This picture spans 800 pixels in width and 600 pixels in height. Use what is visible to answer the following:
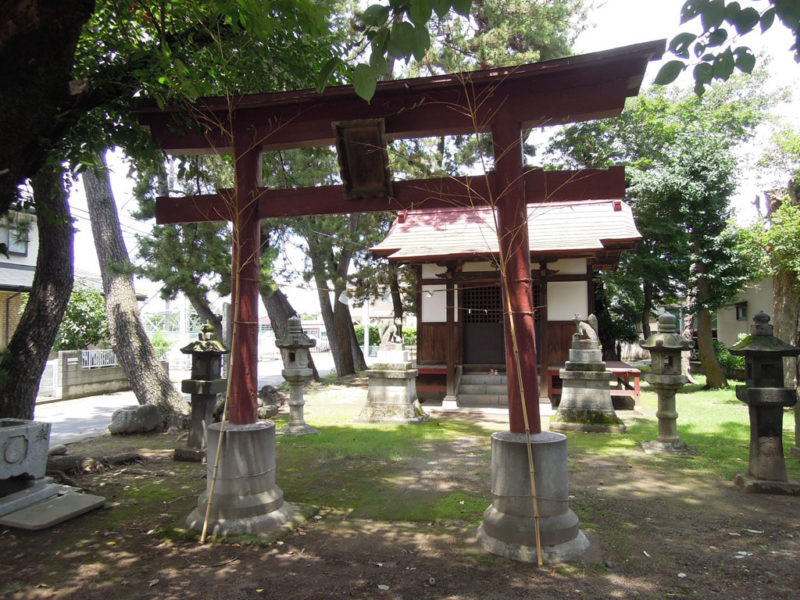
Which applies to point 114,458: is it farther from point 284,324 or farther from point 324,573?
point 284,324

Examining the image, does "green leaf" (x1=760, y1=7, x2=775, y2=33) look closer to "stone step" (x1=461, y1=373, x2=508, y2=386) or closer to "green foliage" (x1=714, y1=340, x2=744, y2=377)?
"stone step" (x1=461, y1=373, x2=508, y2=386)

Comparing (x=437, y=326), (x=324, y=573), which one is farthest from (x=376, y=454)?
(x=437, y=326)

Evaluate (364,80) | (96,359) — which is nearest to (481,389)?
(364,80)

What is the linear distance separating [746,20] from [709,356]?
13899 millimetres

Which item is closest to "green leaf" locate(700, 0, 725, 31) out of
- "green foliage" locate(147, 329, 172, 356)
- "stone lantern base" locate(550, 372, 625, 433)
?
"stone lantern base" locate(550, 372, 625, 433)

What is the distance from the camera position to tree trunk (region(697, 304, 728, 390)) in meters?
14.3

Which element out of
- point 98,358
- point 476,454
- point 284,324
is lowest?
point 476,454

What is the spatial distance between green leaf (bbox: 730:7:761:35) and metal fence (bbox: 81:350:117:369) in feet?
55.3

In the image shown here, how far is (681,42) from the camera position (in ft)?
9.77

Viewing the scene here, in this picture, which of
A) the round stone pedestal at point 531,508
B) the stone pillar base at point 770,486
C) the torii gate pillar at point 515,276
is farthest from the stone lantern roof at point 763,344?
the round stone pedestal at point 531,508

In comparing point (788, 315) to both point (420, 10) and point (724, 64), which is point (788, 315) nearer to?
point (724, 64)

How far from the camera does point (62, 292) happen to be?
6.75 m

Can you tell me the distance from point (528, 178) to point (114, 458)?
6.25 metres

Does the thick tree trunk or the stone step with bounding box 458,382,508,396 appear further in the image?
the stone step with bounding box 458,382,508,396
